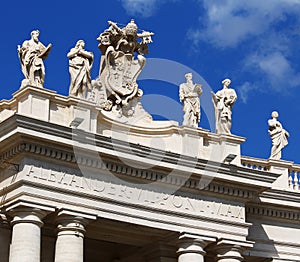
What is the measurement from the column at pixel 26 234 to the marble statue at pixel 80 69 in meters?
4.50

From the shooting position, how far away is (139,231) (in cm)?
3111

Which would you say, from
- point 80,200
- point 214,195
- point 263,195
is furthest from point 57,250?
point 263,195

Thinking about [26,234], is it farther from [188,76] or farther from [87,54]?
[188,76]

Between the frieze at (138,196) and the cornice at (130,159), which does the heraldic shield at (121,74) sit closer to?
the cornice at (130,159)

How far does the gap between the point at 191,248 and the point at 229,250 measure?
153cm

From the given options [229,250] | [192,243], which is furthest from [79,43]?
[229,250]

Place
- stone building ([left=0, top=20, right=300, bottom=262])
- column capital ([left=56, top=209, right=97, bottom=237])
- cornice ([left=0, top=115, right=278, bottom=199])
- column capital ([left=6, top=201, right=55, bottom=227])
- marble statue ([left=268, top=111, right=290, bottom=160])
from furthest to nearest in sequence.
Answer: marble statue ([left=268, top=111, right=290, bottom=160]) → column capital ([left=56, top=209, right=97, bottom=237]) → stone building ([left=0, top=20, right=300, bottom=262]) → cornice ([left=0, top=115, right=278, bottom=199]) → column capital ([left=6, top=201, right=55, bottom=227])

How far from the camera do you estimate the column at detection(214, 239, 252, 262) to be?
3174 centimetres

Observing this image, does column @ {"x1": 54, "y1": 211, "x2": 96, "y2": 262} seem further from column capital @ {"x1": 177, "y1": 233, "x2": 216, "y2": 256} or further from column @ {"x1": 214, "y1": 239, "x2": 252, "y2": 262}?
column @ {"x1": 214, "y1": 239, "x2": 252, "y2": 262}

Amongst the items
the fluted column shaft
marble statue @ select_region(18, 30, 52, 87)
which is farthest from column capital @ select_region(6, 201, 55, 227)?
marble statue @ select_region(18, 30, 52, 87)

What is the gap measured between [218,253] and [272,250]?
3028 mm

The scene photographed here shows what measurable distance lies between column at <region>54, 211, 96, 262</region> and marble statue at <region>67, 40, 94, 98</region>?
4160mm

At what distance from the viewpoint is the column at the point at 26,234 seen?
90.1 ft

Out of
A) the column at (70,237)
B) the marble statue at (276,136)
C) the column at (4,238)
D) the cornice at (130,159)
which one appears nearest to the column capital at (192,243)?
the cornice at (130,159)
